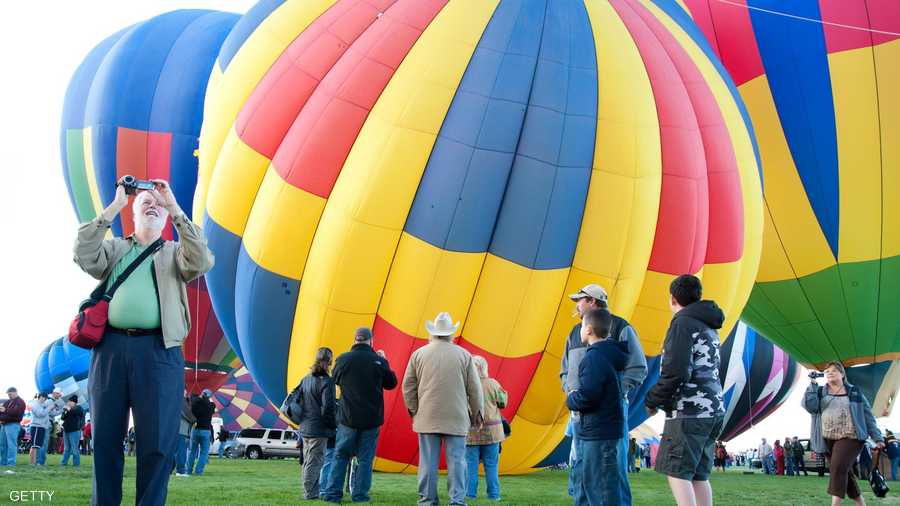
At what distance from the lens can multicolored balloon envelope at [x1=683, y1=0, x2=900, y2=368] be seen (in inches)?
480

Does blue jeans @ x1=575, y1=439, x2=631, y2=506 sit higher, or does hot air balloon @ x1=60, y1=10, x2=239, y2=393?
hot air balloon @ x1=60, y1=10, x2=239, y2=393

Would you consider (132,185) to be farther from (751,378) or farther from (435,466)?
(751,378)

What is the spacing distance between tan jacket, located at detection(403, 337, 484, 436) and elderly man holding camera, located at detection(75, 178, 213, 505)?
8.16 feet

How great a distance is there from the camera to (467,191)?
8305mm

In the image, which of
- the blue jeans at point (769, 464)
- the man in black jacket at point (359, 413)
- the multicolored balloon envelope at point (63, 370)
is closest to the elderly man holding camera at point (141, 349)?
the man in black jacket at point (359, 413)

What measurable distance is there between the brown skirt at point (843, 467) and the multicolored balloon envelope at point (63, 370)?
24308mm

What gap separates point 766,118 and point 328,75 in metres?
6.61

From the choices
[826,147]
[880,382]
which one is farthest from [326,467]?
[880,382]

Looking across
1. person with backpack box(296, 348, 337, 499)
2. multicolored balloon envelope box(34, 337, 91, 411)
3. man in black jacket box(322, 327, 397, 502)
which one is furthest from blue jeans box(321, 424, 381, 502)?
multicolored balloon envelope box(34, 337, 91, 411)

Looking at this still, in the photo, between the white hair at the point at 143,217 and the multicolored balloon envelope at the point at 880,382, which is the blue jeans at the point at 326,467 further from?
the multicolored balloon envelope at the point at 880,382

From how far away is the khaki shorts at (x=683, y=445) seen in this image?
425cm

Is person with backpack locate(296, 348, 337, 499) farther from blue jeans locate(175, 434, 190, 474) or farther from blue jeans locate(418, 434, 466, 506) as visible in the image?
blue jeans locate(175, 434, 190, 474)

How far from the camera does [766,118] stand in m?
12.8

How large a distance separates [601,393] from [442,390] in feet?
5.74
